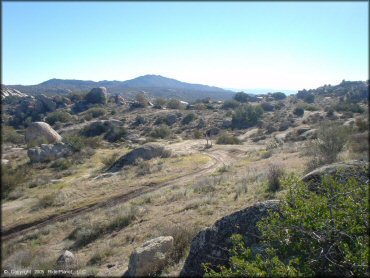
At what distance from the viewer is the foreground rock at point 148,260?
26.6 ft

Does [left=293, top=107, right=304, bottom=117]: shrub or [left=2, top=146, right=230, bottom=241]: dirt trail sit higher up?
[left=293, top=107, right=304, bottom=117]: shrub

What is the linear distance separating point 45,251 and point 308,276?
9.89 m

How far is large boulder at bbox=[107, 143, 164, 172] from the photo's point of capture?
85.1 ft

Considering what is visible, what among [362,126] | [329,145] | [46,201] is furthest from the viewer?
[362,126]

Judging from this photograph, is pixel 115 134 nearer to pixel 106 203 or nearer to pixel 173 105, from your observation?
pixel 173 105

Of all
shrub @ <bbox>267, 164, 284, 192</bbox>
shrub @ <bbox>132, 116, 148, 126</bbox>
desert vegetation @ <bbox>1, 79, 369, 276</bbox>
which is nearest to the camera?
desert vegetation @ <bbox>1, 79, 369, 276</bbox>

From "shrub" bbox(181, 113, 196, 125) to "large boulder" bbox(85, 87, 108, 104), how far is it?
19.9 meters

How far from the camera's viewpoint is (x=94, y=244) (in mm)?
12211

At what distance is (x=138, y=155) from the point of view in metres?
26.9

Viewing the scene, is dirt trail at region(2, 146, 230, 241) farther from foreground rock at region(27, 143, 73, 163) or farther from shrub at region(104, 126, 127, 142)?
shrub at region(104, 126, 127, 142)

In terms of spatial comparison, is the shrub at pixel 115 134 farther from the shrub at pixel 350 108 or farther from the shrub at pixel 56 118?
the shrub at pixel 350 108

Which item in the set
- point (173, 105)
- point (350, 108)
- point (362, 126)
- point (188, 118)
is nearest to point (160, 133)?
point (188, 118)

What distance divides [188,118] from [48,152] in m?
24.8

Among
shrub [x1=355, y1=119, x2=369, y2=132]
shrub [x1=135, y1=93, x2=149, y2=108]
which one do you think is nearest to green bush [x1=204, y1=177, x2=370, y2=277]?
shrub [x1=355, y1=119, x2=369, y2=132]
